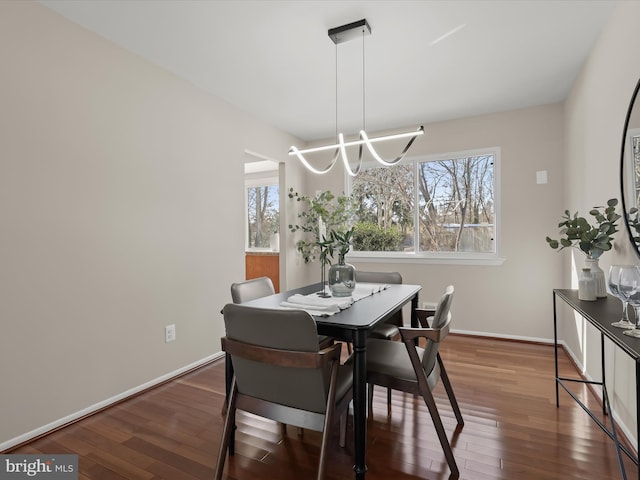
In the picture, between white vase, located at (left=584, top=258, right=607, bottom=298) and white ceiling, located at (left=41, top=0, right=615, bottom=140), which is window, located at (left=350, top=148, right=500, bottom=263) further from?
white vase, located at (left=584, top=258, right=607, bottom=298)

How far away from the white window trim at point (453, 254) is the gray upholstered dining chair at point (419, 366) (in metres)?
2.15

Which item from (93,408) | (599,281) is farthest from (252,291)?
(599,281)

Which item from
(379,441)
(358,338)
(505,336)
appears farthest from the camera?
(505,336)

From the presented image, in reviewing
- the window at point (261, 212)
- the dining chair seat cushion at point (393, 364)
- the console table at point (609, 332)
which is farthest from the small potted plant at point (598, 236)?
the window at point (261, 212)

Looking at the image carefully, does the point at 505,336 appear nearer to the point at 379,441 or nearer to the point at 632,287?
the point at 379,441

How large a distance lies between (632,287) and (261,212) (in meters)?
5.31

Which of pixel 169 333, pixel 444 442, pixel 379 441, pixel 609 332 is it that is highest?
pixel 609 332

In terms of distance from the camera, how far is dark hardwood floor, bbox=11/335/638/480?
167 centimetres

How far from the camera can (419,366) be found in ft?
5.43

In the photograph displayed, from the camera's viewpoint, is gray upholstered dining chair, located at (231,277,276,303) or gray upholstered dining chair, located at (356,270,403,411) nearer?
gray upholstered dining chair, located at (231,277,276,303)

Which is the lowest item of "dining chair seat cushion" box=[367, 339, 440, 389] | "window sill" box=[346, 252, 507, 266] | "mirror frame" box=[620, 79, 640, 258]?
"dining chair seat cushion" box=[367, 339, 440, 389]

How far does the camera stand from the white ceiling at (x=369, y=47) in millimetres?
2107

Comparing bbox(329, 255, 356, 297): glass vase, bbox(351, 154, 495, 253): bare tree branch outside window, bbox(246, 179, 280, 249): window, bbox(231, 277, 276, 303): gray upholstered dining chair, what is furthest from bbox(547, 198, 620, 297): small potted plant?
bbox(246, 179, 280, 249): window

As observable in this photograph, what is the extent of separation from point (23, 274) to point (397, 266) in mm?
3450
